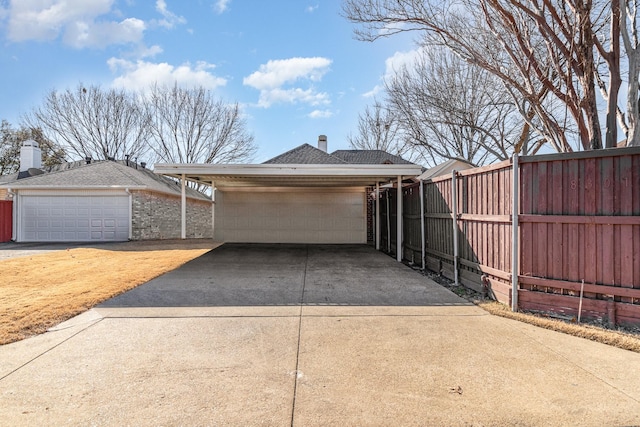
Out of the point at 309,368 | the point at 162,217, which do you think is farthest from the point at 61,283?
the point at 162,217

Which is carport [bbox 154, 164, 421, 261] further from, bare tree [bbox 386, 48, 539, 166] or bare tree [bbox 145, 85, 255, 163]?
bare tree [bbox 145, 85, 255, 163]

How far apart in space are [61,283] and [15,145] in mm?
25025

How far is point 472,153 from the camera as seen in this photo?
789 inches

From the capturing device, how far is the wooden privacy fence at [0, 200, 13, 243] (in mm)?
14141

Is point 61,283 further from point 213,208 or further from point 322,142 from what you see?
point 322,142

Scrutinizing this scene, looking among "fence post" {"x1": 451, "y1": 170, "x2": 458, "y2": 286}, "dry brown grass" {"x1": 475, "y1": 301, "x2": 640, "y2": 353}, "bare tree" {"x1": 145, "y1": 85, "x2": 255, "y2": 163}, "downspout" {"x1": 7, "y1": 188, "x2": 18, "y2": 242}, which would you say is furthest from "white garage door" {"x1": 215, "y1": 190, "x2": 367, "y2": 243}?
"bare tree" {"x1": 145, "y1": 85, "x2": 255, "y2": 163}

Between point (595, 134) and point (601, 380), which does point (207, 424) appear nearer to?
point (601, 380)

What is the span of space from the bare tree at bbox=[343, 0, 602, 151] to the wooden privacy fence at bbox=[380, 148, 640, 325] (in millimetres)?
2320

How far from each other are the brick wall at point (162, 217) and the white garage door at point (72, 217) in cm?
46

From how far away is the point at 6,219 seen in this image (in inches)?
563

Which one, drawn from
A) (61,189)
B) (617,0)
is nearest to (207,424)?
(617,0)

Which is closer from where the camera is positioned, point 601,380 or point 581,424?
point 581,424

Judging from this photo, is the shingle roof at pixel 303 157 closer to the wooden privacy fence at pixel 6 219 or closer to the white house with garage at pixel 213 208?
the white house with garage at pixel 213 208

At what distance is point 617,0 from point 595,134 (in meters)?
1.98
